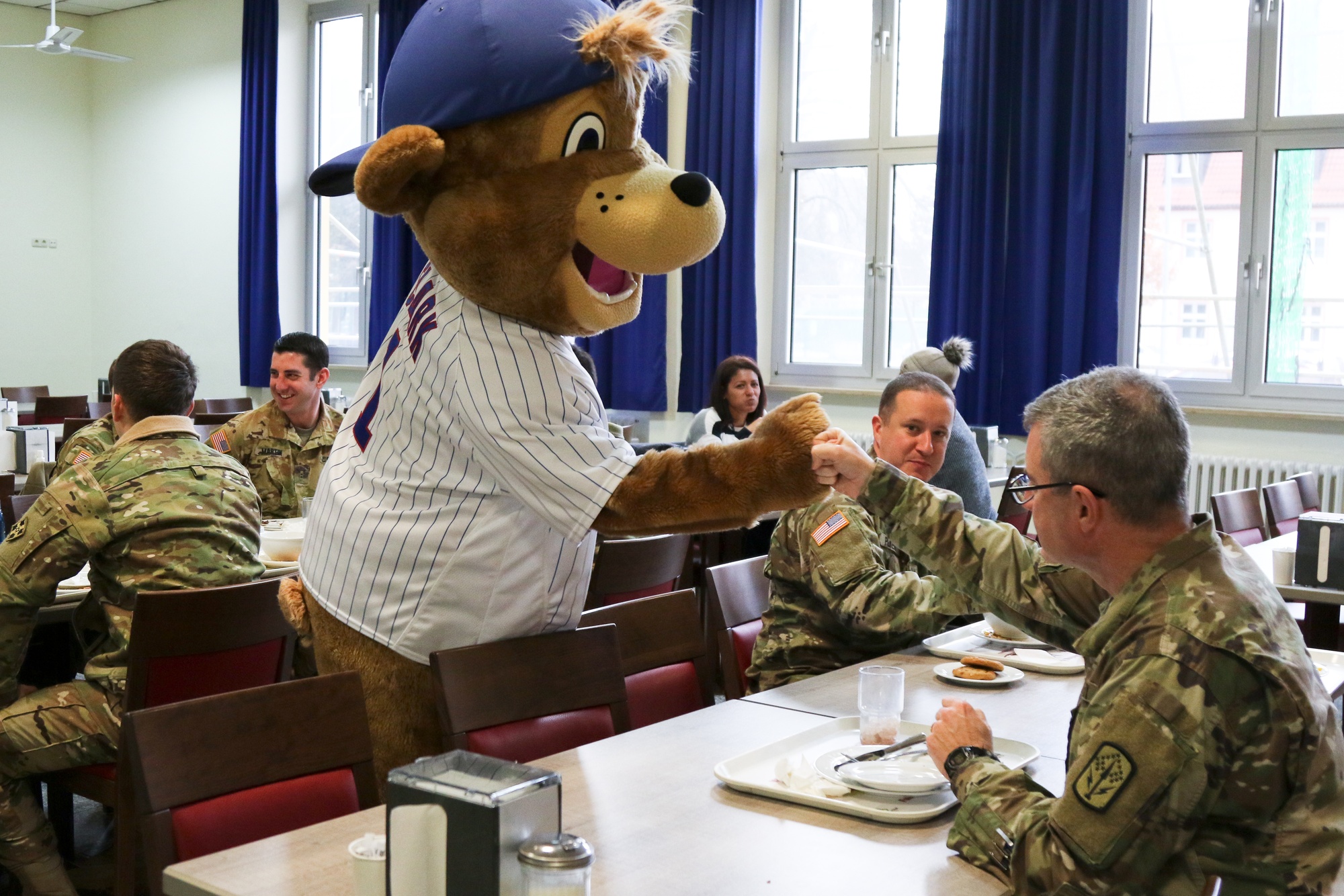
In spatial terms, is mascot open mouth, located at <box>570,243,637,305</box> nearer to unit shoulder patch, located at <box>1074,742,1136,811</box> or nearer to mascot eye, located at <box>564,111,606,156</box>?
mascot eye, located at <box>564,111,606,156</box>

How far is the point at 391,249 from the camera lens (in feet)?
27.7

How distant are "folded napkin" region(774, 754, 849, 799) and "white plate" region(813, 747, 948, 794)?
1 cm

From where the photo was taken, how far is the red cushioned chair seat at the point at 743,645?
2809mm

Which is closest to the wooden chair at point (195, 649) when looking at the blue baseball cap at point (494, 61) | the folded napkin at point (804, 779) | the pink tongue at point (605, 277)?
the pink tongue at point (605, 277)

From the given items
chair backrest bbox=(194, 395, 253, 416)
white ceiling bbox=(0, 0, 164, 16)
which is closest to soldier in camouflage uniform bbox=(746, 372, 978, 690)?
chair backrest bbox=(194, 395, 253, 416)

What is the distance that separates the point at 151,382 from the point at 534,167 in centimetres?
136

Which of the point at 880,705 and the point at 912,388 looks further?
the point at 912,388

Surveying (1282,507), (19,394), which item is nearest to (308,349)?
(1282,507)

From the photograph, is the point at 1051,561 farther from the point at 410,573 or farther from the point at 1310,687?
the point at 410,573

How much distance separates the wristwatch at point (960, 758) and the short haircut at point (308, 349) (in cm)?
342

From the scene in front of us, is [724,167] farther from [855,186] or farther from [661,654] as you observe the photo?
[661,654]

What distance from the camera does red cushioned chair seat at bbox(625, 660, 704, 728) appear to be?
8.38 ft

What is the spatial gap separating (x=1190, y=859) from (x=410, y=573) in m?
1.19

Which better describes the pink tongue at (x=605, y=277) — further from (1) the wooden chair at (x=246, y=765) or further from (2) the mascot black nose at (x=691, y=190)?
(1) the wooden chair at (x=246, y=765)
